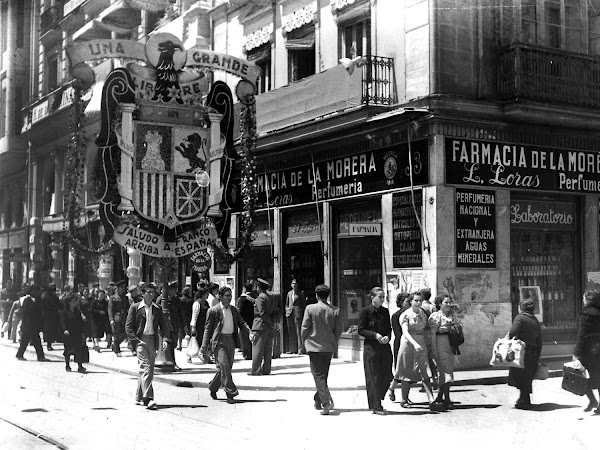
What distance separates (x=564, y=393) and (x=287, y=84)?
36.4 ft

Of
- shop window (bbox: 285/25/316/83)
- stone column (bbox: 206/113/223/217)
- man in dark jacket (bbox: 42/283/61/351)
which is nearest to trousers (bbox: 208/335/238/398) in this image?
stone column (bbox: 206/113/223/217)

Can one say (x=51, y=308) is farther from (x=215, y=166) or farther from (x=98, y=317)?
(x=215, y=166)

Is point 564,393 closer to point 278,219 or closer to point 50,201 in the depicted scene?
point 278,219

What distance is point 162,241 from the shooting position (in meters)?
17.1

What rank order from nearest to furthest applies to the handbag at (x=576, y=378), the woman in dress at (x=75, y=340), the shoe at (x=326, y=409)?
the handbag at (x=576, y=378) → the shoe at (x=326, y=409) → the woman in dress at (x=75, y=340)

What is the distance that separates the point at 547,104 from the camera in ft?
55.6

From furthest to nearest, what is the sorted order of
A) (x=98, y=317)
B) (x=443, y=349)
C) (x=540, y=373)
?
(x=98, y=317)
(x=443, y=349)
(x=540, y=373)

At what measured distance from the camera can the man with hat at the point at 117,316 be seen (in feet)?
70.1

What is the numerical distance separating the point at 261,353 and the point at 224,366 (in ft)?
11.9

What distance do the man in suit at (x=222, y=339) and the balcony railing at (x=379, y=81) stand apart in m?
6.58

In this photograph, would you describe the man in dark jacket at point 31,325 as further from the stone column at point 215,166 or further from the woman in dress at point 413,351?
the woman in dress at point 413,351

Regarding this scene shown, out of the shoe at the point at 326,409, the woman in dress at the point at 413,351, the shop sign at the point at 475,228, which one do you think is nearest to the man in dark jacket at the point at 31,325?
the shop sign at the point at 475,228

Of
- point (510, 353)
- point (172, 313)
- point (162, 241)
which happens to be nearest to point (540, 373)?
point (510, 353)

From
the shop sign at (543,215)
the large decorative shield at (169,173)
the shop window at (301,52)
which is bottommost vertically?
the shop sign at (543,215)
